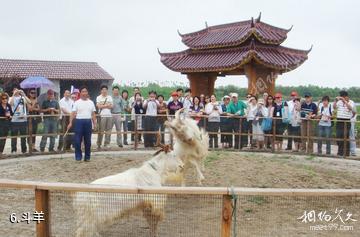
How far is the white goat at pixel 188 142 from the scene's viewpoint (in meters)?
8.00

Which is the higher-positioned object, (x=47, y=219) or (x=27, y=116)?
(x=27, y=116)

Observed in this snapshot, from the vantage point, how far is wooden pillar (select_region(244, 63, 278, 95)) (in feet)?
57.3

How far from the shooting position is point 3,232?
534 centimetres

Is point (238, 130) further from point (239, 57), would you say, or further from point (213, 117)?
point (239, 57)

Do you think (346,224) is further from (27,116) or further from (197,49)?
(197,49)

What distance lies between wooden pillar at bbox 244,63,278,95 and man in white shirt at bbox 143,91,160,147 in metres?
5.11

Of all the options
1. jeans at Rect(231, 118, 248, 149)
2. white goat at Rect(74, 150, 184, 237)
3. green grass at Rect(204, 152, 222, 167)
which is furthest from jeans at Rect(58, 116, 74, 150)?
white goat at Rect(74, 150, 184, 237)

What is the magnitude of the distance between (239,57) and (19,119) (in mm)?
8821

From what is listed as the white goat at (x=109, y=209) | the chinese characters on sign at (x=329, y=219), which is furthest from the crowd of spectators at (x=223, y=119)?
the chinese characters on sign at (x=329, y=219)

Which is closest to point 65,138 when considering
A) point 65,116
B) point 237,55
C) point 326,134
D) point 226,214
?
point 65,116

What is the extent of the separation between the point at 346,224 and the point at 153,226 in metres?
1.94

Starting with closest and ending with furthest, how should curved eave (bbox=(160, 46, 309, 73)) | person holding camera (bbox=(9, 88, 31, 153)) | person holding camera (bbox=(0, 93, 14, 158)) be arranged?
person holding camera (bbox=(0, 93, 14, 158)) < person holding camera (bbox=(9, 88, 31, 153)) < curved eave (bbox=(160, 46, 309, 73))

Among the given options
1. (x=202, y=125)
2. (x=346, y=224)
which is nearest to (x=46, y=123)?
(x=202, y=125)

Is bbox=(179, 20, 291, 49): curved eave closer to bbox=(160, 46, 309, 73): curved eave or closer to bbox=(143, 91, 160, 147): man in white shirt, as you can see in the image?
bbox=(160, 46, 309, 73): curved eave
